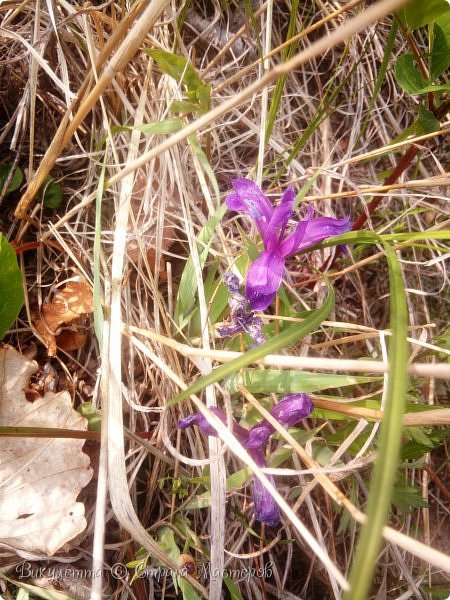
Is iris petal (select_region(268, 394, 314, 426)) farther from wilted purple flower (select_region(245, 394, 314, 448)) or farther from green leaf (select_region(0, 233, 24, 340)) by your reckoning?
green leaf (select_region(0, 233, 24, 340))

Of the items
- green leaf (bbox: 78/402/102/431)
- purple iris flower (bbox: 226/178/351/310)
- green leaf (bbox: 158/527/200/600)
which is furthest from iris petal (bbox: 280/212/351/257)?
green leaf (bbox: 158/527/200/600)

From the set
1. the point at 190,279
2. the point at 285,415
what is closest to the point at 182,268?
the point at 190,279

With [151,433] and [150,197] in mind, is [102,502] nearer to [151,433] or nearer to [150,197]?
[151,433]

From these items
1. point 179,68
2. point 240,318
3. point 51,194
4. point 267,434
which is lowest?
point 267,434

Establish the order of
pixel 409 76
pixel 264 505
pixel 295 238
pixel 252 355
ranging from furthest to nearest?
pixel 409 76 < pixel 295 238 < pixel 264 505 < pixel 252 355

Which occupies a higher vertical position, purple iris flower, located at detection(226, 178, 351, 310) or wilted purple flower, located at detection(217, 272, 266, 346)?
purple iris flower, located at detection(226, 178, 351, 310)

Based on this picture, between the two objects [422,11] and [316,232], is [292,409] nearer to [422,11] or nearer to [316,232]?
[316,232]

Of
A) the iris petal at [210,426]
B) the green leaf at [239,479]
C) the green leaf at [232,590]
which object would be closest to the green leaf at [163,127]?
the iris petal at [210,426]
